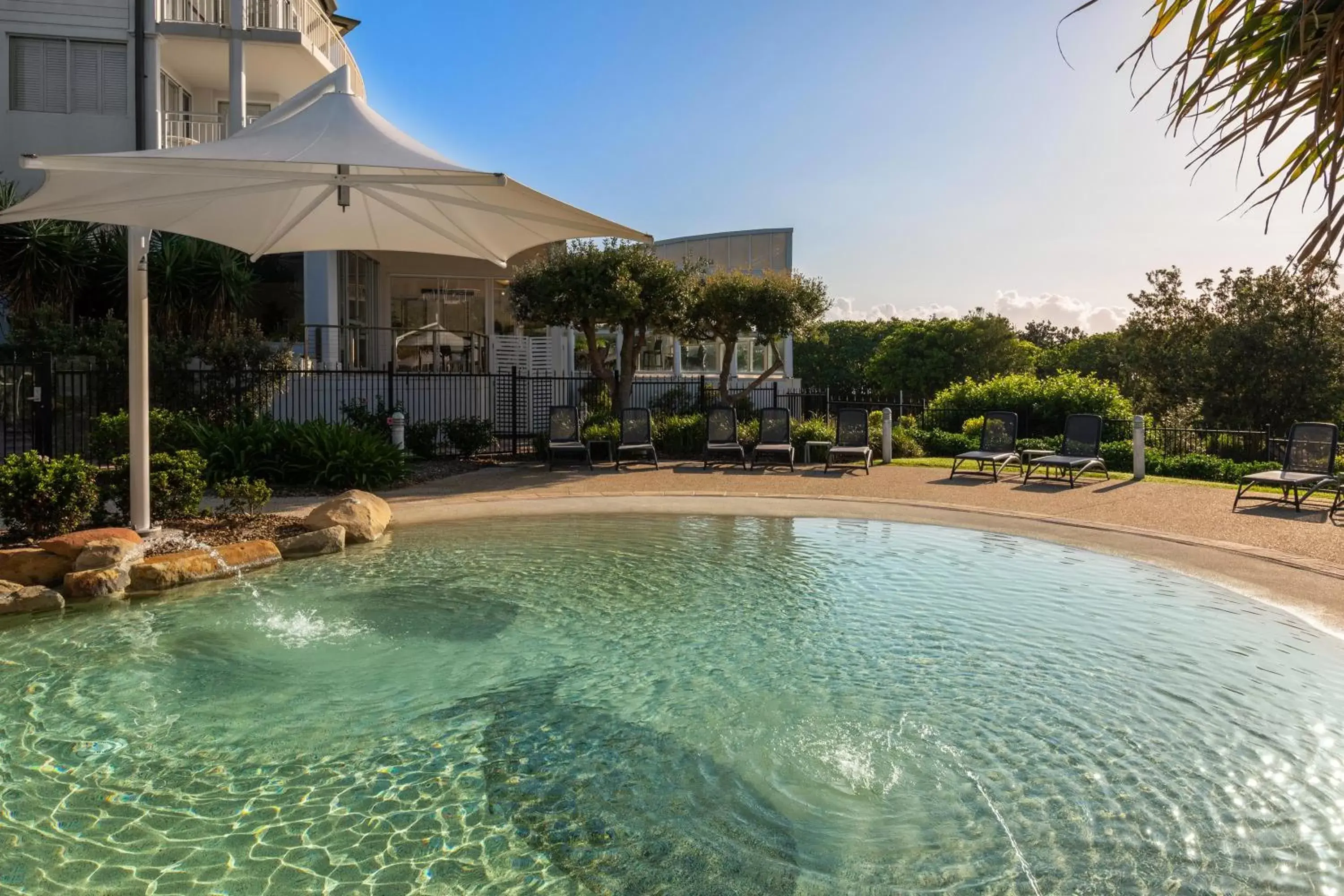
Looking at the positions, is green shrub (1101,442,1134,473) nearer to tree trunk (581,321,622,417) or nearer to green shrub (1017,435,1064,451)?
green shrub (1017,435,1064,451)

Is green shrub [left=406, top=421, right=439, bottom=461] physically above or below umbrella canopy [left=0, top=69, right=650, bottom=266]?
below

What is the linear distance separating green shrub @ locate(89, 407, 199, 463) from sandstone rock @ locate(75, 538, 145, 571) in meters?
1.59

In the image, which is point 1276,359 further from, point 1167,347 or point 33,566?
point 33,566

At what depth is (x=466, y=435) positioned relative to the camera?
1644cm

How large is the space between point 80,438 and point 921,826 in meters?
14.6

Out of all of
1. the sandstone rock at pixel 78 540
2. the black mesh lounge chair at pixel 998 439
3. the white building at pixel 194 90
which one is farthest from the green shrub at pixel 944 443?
the sandstone rock at pixel 78 540

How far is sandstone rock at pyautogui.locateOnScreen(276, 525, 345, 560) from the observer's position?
8547 mm

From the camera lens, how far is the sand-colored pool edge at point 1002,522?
7.08 meters

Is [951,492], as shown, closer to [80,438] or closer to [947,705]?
[947,705]

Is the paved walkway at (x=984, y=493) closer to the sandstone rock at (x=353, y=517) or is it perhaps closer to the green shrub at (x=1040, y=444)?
the sandstone rock at (x=353, y=517)

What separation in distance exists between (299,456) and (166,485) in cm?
358

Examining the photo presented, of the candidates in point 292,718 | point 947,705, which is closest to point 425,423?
point 292,718

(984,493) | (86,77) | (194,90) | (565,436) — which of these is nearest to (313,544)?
(565,436)

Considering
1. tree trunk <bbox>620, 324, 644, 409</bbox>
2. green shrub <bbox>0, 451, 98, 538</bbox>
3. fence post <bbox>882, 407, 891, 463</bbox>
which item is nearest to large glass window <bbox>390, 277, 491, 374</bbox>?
tree trunk <bbox>620, 324, 644, 409</bbox>
